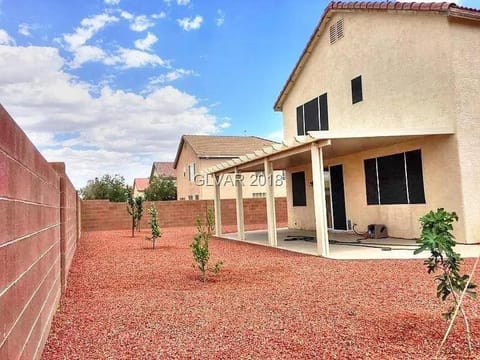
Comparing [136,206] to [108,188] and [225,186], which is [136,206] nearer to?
[225,186]

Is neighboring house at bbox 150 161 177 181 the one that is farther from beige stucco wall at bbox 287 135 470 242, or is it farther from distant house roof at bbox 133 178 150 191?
beige stucco wall at bbox 287 135 470 242

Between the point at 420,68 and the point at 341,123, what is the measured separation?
3233 millimetres

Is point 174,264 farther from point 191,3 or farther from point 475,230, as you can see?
point 191,3

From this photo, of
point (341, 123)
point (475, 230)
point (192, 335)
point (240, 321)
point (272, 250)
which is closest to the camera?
point (192, 335)

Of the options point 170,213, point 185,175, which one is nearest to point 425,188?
point 170,213

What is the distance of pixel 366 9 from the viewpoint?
1242 cm

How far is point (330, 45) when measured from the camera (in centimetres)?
1417

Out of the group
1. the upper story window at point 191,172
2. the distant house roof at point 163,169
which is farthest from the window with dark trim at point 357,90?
the distant house roof at point 163,169

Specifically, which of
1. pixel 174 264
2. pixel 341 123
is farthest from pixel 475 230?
pixel 174 264

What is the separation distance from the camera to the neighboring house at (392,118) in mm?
9938

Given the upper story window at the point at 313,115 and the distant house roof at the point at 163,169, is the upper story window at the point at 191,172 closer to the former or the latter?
the distant house roof at the point at 163,169

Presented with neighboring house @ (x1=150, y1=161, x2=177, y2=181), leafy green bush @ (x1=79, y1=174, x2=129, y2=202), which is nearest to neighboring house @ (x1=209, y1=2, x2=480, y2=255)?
leafy green bush @ (x1=79, y1=174, x2=129, y2=202)

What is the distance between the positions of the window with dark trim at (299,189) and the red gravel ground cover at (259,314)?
840 centimetres

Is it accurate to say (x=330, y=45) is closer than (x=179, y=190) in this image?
Yes
